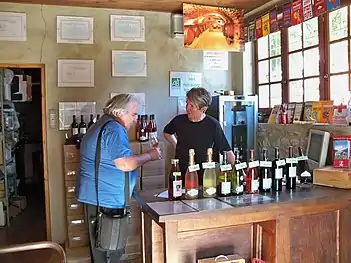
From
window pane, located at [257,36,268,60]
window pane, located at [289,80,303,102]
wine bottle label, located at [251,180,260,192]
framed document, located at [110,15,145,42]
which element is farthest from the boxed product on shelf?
framed document, located at [110,15,145,42]

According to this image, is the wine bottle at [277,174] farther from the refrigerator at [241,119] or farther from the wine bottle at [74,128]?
the wine bottle at [74,128]

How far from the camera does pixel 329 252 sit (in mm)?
2471

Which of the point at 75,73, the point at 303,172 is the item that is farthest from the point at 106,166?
the point at 75,73

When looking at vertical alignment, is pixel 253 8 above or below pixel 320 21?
above

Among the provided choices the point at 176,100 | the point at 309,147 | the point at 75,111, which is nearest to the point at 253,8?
the point at 176,100

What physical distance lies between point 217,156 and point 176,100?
160cm

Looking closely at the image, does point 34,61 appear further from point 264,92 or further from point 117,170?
point 264,92

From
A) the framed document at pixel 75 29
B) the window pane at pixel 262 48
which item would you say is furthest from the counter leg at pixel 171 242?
the window pane at pixel 262 48

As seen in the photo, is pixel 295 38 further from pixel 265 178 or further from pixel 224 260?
pixel 224 260

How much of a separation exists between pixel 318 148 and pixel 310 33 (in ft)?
4.45

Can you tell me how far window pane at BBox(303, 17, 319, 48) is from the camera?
377 cm

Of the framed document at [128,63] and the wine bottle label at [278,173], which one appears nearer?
the wine bottle label at [278,173]

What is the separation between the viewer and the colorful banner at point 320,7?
3199 millimetres

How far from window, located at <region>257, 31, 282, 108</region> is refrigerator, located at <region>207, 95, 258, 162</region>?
209 mm
